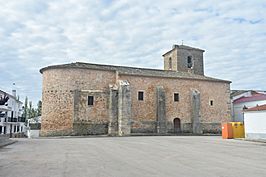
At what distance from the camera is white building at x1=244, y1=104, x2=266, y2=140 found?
19.7 m

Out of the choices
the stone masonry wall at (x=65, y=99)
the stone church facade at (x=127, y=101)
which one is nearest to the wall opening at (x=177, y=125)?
the stone church facade at (x=127, y=101)

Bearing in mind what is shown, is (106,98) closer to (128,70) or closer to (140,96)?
(140,96)

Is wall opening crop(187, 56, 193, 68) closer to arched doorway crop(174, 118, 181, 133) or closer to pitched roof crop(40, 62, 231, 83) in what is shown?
pitched roof crop(40, 62, 231, 83)

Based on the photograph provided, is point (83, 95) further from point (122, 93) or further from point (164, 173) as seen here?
point (164, 173)

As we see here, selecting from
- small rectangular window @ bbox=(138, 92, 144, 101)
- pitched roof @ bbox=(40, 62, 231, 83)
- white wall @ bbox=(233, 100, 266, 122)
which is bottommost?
white wall @ bbox=(233, 100, 266, 122)

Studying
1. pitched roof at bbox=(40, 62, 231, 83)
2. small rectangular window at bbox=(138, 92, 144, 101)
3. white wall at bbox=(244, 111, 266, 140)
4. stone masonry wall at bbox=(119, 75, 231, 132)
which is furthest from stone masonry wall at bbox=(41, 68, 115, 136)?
white wall at bbox=(244, 111, 266, 140)

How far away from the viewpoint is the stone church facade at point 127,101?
26391mm

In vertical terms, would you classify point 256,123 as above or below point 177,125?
above

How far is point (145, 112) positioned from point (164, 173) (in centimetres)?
2212

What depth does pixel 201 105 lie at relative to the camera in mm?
31781

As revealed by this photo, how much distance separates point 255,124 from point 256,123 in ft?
0.41

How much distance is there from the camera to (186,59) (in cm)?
3728

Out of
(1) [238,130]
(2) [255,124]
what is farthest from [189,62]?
(2) [255,124]

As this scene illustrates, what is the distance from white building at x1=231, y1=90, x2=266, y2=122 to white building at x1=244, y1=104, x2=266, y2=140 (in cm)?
1451
